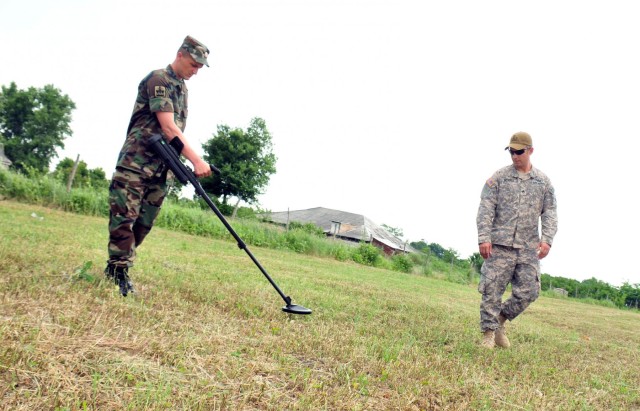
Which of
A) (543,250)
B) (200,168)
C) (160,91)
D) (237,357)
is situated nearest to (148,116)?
(160,91)

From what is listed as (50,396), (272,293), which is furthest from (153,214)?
(50,396)

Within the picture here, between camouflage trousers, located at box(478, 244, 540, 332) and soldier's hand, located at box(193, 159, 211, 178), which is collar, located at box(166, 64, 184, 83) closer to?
soldier's hand, located at box(193, 159, 211, 178)

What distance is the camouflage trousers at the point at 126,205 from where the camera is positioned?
3.75 meters

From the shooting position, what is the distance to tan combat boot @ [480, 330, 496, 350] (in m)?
4.60

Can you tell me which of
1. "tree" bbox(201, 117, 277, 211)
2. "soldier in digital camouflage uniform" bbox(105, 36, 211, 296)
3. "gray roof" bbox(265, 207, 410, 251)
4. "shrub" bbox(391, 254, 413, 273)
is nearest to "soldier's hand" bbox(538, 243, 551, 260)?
"soldier in digital camouflage uniform" bbox(105, 36, 211, 296)

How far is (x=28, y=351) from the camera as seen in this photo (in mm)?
2027

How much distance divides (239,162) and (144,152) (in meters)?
43.3

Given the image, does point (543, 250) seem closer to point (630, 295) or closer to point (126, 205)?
point (126, 205)

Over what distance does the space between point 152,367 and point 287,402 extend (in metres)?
0.71

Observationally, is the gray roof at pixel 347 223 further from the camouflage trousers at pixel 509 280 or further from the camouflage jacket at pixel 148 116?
the camouflage jacket at pixel 148 116

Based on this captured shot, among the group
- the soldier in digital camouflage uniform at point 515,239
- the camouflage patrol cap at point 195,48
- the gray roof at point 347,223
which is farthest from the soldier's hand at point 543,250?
the gray roof at point 347,223

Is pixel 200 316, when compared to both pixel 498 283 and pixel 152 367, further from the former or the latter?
pixel 498 283

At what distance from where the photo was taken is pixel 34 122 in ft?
166

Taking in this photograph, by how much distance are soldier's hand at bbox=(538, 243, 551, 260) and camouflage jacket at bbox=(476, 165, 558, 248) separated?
0.05 metres
